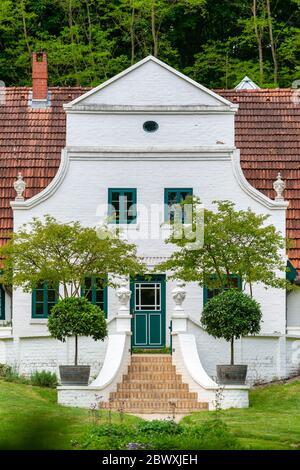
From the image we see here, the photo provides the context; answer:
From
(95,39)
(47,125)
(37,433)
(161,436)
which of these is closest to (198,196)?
(47,125)

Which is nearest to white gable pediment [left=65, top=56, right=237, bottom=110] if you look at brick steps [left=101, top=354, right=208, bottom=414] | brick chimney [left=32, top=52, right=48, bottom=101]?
brick chimney [left=32, top=52, right=48, bottom=101]

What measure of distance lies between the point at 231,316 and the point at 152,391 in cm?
251

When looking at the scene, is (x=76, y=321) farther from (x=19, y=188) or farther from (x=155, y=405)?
(x=19, y=188)

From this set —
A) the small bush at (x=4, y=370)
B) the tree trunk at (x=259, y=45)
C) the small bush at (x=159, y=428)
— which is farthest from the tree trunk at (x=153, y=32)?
the small bush at (x=159, y=428)

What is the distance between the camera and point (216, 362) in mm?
36250

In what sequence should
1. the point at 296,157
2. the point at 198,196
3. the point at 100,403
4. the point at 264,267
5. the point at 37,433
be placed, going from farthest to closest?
the point at 296,157
the point at 198,196
the point at 264,267
the point at 100,403
the point at 37,433

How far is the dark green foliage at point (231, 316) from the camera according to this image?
33188 mm

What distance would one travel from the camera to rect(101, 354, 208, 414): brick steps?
3166 cm

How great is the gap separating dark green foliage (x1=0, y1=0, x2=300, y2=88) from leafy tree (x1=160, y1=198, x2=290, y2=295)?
2103 cm

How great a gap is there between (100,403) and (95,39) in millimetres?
31692

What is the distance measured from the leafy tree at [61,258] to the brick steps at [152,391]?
242cm

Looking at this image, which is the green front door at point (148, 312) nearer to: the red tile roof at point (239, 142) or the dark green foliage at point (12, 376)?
the dark green foliage at point (12, 376)

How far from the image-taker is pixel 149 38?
60000 mm

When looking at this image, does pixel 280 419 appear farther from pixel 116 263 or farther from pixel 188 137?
pixel 188 137
